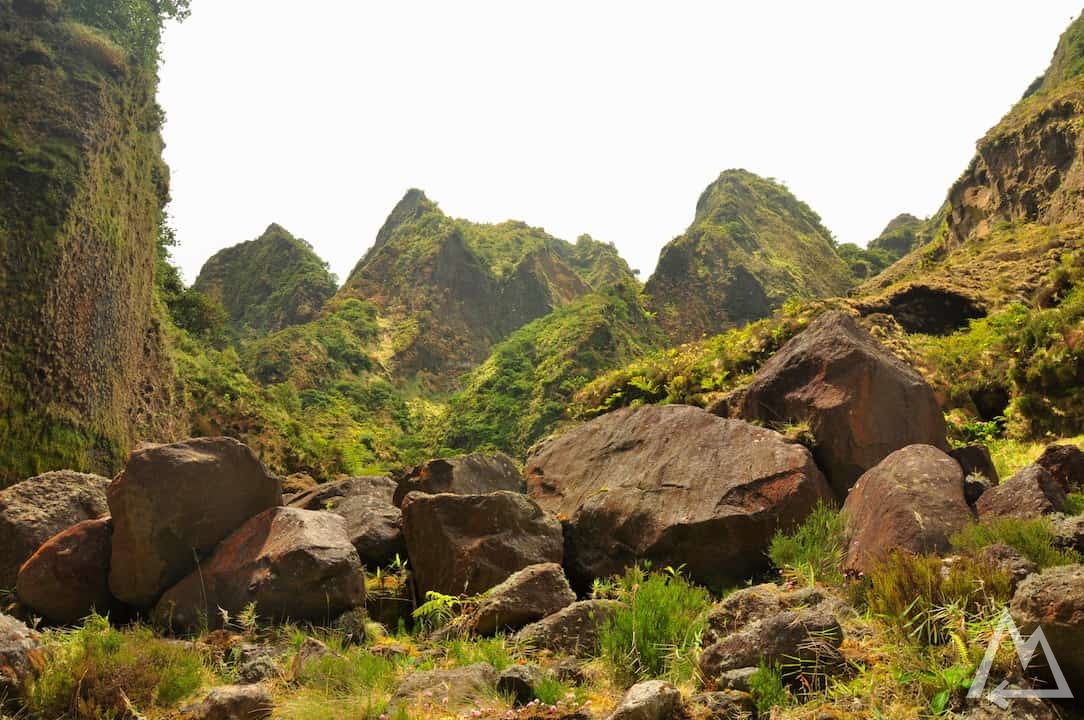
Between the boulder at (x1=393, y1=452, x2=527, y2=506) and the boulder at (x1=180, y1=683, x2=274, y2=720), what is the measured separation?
449 centimetres

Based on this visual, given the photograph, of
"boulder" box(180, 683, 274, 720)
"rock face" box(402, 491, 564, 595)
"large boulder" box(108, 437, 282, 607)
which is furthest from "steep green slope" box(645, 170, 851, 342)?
"boulder" box(180, 683, 274, 720)

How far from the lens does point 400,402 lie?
47.1 meters

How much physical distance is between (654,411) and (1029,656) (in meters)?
6.71

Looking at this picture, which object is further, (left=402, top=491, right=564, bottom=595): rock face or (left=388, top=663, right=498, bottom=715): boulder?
(left=402, top=491, right=564, bottom=595): rock face

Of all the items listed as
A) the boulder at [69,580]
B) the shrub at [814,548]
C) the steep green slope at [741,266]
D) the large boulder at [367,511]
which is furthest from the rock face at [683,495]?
the steep green slope at [741,266]

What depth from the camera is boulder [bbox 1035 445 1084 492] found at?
6.99m

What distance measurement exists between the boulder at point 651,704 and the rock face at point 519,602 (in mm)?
2328

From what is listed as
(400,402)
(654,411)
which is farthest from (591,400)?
(400,402)

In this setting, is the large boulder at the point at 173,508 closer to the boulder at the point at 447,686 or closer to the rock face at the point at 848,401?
the boulder at the point at 447,686

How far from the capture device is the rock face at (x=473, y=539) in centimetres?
781

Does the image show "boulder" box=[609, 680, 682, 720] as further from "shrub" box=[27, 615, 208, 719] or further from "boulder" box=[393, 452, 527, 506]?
"boulder" box=[393, 452, 527, 506]

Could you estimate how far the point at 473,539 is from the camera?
26.4ft

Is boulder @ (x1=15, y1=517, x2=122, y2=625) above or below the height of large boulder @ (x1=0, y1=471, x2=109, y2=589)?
below

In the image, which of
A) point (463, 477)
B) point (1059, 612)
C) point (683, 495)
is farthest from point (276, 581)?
point (1059, 612)
